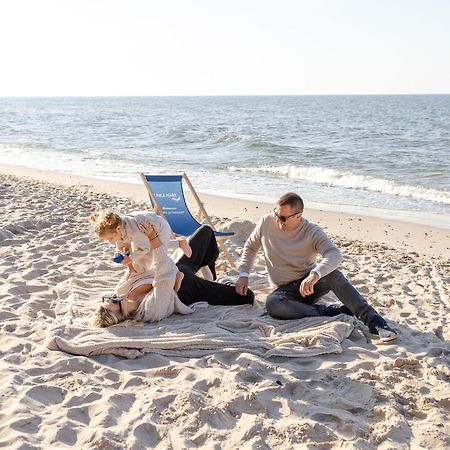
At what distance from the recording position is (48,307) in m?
4.59

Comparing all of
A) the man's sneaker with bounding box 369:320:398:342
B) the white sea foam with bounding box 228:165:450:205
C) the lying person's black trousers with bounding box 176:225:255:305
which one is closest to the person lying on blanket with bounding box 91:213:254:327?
the lying person's black trousers with bounding box 176:225:255:305

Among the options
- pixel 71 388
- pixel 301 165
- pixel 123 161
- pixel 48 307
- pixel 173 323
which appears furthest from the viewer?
pixel 123 161

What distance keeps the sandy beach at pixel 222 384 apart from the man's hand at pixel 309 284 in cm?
28

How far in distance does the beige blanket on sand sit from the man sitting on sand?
11cm

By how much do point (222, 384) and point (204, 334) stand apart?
0.64 metres

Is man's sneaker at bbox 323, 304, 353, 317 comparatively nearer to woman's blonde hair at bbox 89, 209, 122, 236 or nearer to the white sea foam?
woman's blonde hair at bbox 89, 209, 122, 236

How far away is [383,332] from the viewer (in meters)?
3.95

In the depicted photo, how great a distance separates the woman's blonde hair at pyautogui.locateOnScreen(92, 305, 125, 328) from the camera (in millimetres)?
4152

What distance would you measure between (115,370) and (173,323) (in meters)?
0.79

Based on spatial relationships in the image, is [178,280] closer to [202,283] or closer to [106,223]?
[202,283]

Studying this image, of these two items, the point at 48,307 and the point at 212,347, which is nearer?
the point at 212,347

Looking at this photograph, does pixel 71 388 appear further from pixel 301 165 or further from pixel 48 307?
pixel 301 165

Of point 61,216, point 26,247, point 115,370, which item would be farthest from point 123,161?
point 115,370

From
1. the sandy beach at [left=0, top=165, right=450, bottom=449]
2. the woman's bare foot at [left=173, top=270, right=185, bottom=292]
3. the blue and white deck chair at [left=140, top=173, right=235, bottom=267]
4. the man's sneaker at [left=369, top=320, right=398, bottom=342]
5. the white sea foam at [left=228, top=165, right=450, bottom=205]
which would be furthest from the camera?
the white sea foam at [left=228, top=165, right=450, bottom=205]
